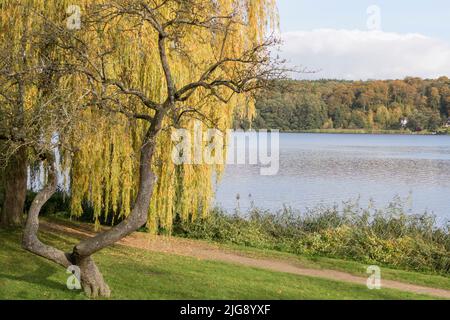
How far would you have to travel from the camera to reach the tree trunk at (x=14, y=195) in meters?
13.4

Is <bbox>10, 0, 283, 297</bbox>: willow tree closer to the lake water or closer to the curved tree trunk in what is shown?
the curved tree trunk

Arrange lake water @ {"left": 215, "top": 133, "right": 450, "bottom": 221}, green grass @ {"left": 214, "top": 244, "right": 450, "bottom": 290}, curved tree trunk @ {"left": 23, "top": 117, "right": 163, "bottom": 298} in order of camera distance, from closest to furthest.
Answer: curved tree trunk @ {"left": 23, "top": 117, "right": 163, "bottom": 298}
green grass @ {"left": 214, "top": 244, "right": 450, "bottom": 290}
lake water @ {"left": 215, "top": 133, "right": 450, "bottom": 221}

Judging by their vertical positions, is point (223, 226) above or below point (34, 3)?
below

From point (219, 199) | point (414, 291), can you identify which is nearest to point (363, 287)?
point (414, 291)

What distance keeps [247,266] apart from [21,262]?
406 cm

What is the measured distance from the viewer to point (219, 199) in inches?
875

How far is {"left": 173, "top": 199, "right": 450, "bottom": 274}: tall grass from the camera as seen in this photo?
42.7 ft

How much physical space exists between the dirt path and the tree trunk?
780 mm

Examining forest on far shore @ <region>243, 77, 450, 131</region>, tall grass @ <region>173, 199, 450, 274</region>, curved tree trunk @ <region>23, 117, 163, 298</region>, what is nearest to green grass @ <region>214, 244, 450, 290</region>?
tall grass @ <region>173, 199, 450, 274</region>

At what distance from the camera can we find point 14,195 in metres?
13.6

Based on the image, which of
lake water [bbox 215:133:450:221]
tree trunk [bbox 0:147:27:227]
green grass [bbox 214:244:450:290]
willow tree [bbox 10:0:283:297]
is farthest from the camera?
lake water [bbox 215:133:450:221]
